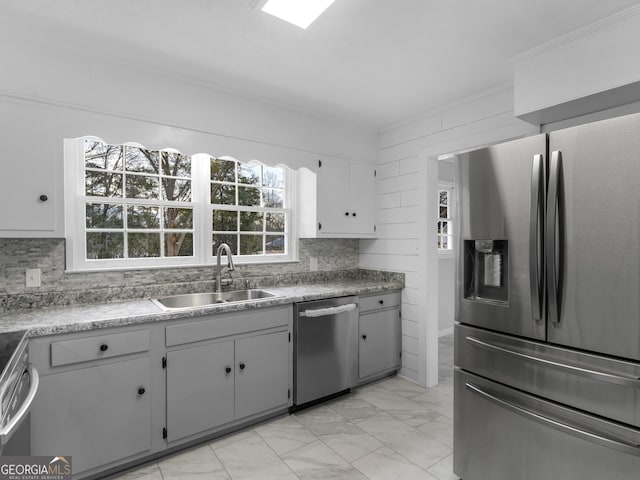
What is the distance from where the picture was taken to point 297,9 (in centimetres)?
176

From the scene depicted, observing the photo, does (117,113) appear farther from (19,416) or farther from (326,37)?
(19,416)

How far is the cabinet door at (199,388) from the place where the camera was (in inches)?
84.2

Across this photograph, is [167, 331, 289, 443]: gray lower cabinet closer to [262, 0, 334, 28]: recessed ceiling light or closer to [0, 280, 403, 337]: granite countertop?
[0, 280, 403, 337]: granite countertop

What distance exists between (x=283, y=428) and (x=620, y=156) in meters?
2.49

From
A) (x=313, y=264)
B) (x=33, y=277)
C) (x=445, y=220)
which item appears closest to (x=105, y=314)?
(x=33, y=277)

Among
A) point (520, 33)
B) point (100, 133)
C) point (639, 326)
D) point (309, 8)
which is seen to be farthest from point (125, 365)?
point (520, 33)

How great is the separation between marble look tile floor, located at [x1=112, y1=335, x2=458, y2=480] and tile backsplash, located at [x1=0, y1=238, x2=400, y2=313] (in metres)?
1.11

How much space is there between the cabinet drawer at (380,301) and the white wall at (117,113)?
136cm

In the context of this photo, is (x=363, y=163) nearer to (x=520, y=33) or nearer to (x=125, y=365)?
(x=520, y=33)

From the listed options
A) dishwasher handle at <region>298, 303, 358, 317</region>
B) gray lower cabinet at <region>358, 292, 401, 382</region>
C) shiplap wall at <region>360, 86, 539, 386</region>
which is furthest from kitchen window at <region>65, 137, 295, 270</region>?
shiplap wall at <region>360, 86, 539, 386</region>

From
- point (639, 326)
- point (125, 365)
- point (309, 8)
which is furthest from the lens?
point (125, 365)

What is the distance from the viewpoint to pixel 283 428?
8.20 ft

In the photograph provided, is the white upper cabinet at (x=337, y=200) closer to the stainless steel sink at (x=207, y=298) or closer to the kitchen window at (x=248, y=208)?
the kitchen window at (x=248, y=208)

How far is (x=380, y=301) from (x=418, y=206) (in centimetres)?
96
